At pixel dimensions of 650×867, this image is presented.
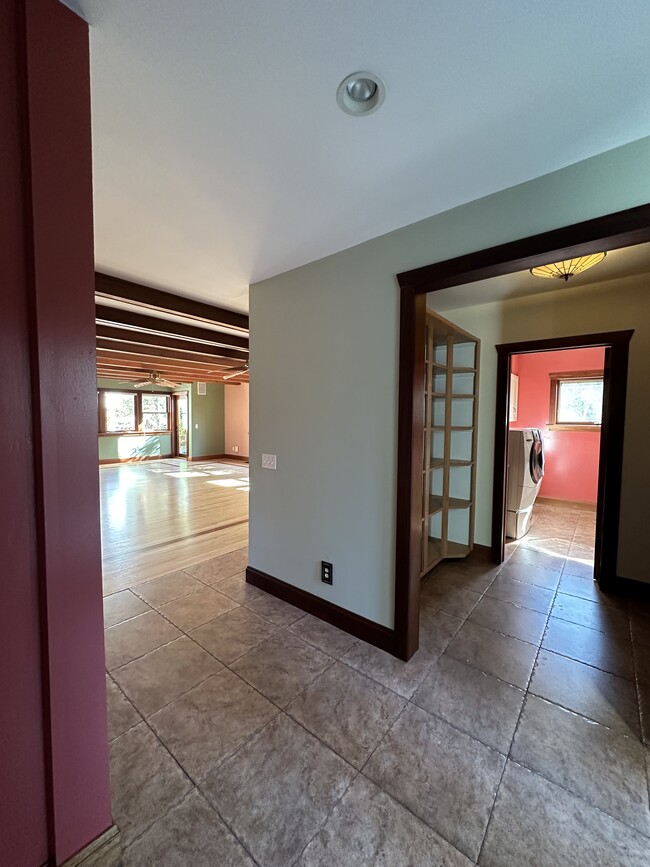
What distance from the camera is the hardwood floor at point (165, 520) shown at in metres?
3.34

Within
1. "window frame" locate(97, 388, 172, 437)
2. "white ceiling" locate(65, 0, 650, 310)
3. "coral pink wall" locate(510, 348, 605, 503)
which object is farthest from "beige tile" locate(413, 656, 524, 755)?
"window frame" locate(97, 388, 172, 437)

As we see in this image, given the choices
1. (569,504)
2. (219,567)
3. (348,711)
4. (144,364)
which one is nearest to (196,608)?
(219,567)

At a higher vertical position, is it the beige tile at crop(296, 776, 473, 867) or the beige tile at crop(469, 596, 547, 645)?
the beige tile at crop(296, 776, 473, 867)

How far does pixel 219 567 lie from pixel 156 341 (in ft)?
10.9

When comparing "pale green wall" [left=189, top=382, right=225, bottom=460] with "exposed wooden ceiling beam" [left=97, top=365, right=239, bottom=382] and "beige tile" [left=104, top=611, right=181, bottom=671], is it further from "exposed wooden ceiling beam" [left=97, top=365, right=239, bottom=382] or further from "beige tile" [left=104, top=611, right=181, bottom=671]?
"beige tile" [left=104, top=611, right=181, bottom=671]

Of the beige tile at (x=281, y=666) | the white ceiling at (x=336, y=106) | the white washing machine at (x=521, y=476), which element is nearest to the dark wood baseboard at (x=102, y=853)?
the beige tile at (x=281, y=666)

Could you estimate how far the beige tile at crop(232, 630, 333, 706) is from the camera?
1.75 metres

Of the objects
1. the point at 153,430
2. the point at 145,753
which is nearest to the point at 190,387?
the point at 153,430

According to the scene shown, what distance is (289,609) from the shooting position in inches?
98.0

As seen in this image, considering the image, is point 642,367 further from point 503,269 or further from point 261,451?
point 261,451

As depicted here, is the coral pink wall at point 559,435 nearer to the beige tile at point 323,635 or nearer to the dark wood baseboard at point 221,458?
the beige tile at point 323,635

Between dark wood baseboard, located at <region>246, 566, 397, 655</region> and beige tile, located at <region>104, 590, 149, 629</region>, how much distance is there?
2.80 feet

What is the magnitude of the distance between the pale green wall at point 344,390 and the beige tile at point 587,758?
2.67 ft

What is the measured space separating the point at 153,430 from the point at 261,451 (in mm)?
9349
